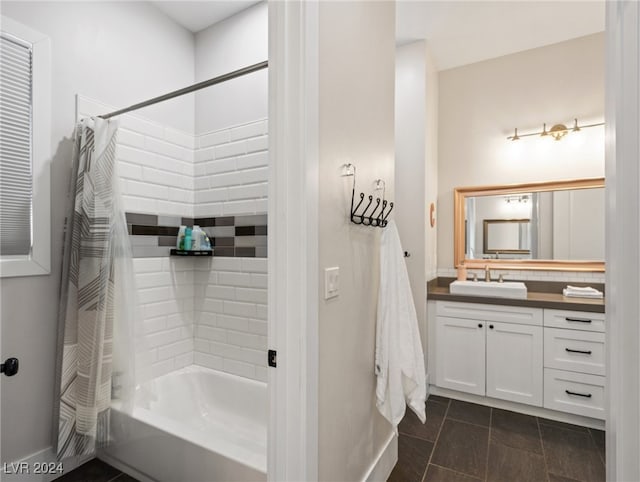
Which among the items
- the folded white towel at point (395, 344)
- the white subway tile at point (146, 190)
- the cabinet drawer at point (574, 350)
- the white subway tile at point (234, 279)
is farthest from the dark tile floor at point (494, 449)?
the white subway tile at point (146, 190)

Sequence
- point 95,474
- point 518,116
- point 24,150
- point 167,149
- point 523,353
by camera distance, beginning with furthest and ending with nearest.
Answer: point 518,116 → point 523,353 → point 167,149 → point 95,474 → point 24,150

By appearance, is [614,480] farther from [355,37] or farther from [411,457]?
[355,37]

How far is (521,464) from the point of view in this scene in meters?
1.93

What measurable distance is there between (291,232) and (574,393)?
7.86 feet

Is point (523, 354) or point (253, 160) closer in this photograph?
point (253, 160)

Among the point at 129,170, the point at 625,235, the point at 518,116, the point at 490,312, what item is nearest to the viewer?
the point at 625,235

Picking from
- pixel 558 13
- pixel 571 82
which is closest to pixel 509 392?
pixel 571 82

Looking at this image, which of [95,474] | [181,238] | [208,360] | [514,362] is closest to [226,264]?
[181,238]

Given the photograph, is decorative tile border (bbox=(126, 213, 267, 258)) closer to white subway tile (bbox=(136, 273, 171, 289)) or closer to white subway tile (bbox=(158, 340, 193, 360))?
white subway tile (bbox=(136, 273, 171, 289))

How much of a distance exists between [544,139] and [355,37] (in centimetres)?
221

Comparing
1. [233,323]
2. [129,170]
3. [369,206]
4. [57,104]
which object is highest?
[57,104]

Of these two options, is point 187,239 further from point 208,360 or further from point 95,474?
point 95,474

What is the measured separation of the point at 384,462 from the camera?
5.90 feet

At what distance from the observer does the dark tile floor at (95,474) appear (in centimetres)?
179
